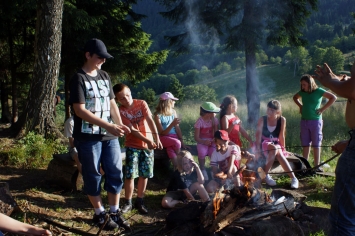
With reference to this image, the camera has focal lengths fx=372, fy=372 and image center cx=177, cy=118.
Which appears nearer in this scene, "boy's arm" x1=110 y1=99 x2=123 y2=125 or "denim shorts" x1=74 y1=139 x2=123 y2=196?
"denim shorts" x1=74 y1=139 x2=123 y2=196

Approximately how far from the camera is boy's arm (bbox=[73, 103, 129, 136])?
11.9 ft

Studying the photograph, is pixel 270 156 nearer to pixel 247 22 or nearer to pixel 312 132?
pixel 312 132

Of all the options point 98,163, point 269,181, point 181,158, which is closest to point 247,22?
point 269,181

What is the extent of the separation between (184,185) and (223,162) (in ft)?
2.41

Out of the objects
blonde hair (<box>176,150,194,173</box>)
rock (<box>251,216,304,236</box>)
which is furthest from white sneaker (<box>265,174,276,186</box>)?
rock (<box>251,216,304,236</box>)

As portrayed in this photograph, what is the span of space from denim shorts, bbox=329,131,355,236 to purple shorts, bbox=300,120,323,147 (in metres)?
3.95

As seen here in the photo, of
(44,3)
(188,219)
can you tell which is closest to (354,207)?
(188,219)

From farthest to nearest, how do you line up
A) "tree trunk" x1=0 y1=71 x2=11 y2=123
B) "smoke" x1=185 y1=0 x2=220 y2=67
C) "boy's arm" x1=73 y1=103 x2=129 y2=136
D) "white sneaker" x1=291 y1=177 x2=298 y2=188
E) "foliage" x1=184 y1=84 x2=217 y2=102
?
"foliage" x1=184 y1=84 x2=217 y2=102 < "tree trunk" x1=0 y1=71 x2=11 y2=123 < "smoke" x1=185 y1=0 x2=220 y2=67 < "white sneaker" x1=291 y1=177 x2=298 y2=188 < "boy's arm" x1=73 y1=103 x2=129 y2=136

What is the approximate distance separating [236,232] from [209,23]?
874cm

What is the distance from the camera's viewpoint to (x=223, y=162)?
5305mm

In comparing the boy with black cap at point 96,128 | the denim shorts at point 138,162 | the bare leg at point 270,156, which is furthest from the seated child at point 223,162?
the boy with black cap at point 96,128

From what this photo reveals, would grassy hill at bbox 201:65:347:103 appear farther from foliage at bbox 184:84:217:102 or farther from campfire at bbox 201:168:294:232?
campfire at bbox 201:168:294:232

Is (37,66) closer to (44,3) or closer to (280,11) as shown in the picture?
(44,3)

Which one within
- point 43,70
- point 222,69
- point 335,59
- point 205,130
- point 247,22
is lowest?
point 205,130
